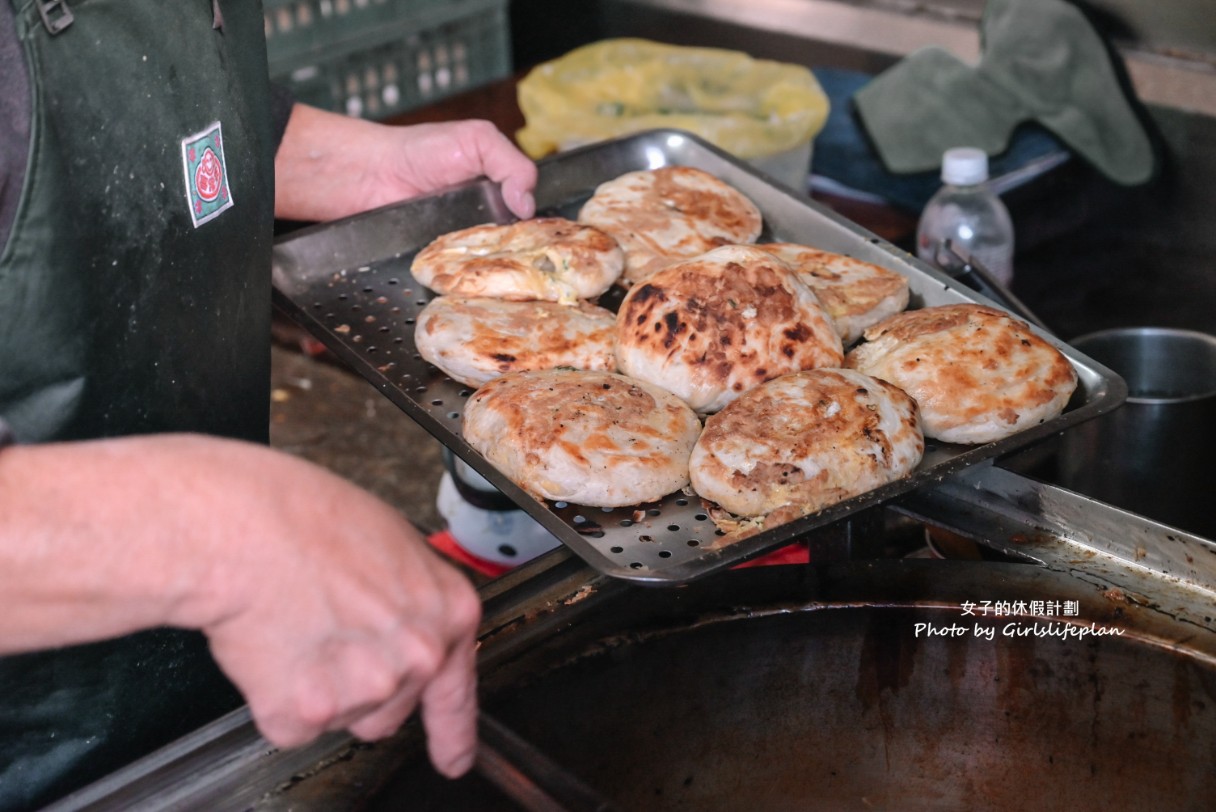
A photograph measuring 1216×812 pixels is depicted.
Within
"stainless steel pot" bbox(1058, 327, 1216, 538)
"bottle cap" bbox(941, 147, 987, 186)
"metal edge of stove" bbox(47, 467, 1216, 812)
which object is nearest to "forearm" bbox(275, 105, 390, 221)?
"metal edge of stove" bbox(47, 467, 1216, 812)

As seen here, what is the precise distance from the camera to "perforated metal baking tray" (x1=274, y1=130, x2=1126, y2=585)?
126 centimetres

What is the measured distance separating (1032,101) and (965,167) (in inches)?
30.2

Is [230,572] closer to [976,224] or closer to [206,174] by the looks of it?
[206,174]

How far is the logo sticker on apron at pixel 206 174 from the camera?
135 cm

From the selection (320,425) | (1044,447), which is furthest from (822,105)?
(320,425)

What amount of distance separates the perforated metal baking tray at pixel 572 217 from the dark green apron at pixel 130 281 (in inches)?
8.3

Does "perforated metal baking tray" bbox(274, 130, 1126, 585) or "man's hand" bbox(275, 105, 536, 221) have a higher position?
"man's hand" bbox(275, 105, 536, 221)

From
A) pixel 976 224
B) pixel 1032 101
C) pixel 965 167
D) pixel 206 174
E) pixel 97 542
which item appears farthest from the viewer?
pixel 1032 101

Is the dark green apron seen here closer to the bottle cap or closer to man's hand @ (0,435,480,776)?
man's hand @ (0,435,480,776)

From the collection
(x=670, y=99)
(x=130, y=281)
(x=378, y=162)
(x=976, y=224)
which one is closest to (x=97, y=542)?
(x=130, y=281)

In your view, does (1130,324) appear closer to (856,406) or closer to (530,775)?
(856,406)

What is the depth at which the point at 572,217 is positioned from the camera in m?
2.10

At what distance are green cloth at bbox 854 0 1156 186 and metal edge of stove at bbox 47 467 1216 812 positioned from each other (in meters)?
1.66

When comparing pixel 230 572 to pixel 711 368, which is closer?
pixel 230 572
